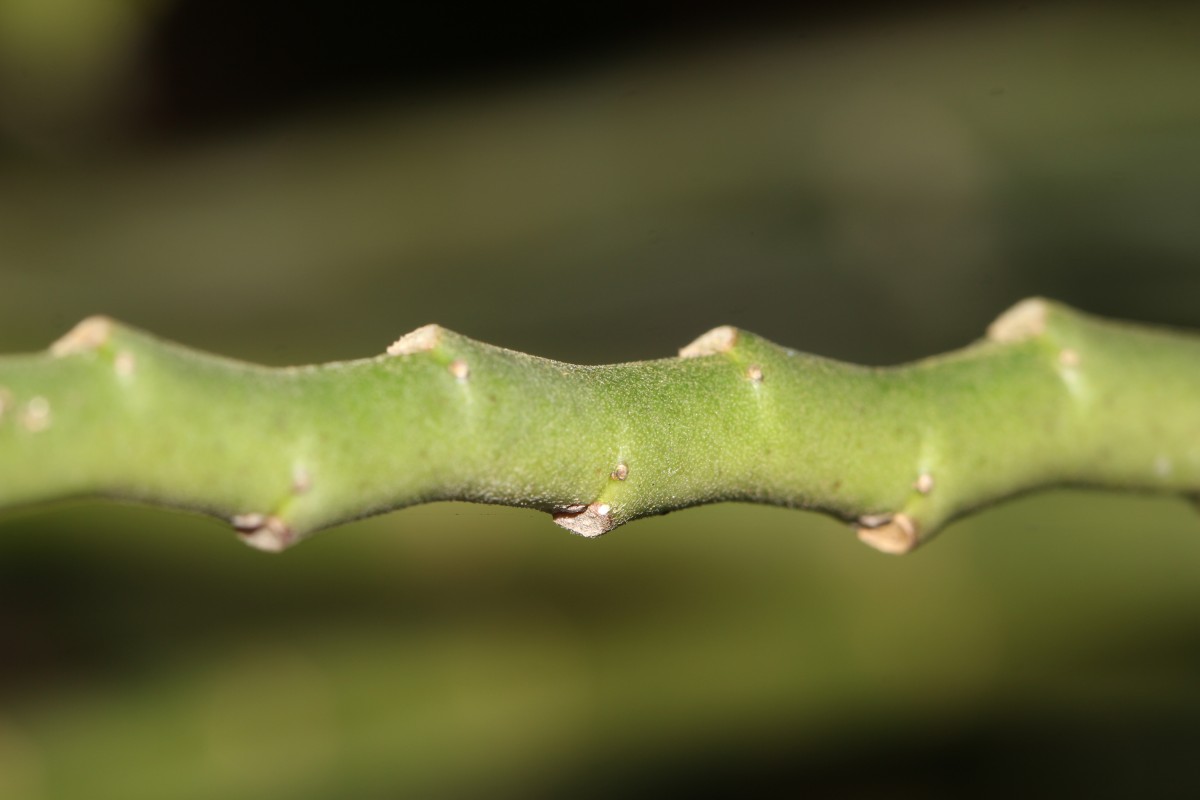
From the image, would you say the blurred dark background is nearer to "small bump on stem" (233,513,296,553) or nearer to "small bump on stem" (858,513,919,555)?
"small bump on stem" (858,513,919,555)

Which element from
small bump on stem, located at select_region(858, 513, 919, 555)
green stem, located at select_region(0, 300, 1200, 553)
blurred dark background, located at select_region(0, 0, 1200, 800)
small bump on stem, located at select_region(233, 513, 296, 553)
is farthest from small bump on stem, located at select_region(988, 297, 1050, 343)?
blurred dark background, located at select_region(0, 0, 1200, 800)

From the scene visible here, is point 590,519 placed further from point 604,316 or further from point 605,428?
point 604,316

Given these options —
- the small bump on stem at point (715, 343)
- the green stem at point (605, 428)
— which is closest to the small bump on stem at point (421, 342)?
the green stem at point (605, 428)

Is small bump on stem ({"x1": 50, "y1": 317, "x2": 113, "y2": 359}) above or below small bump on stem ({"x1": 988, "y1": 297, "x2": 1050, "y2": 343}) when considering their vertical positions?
below

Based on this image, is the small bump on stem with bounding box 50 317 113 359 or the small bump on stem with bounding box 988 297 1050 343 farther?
the small bump on stem with bounding box 988 297 1050 343

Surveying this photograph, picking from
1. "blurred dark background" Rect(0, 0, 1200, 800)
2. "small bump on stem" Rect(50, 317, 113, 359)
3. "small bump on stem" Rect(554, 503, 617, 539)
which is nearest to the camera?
"small bump on stem" Rect(50, 317, 113, 359)

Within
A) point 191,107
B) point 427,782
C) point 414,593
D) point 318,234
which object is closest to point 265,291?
point 318,234
